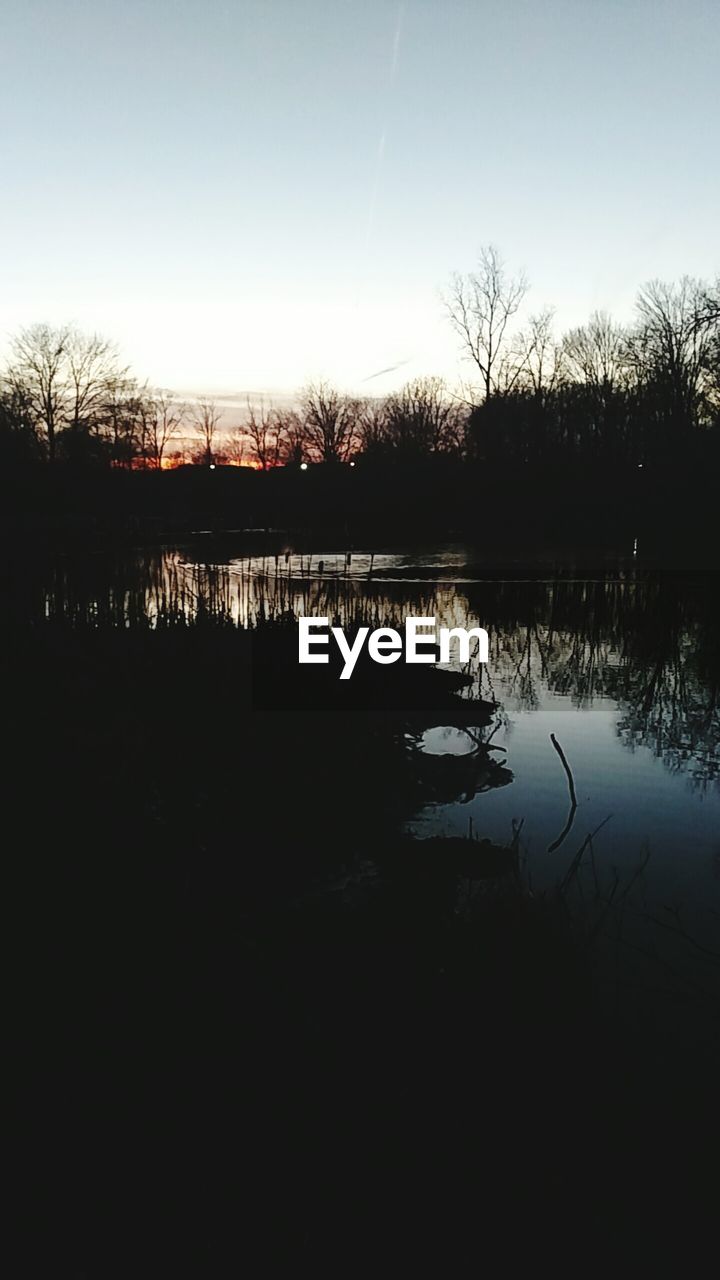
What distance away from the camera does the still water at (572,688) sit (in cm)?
616

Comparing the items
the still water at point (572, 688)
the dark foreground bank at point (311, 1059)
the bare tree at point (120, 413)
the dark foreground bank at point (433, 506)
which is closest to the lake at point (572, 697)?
the still water at point (572, 688)

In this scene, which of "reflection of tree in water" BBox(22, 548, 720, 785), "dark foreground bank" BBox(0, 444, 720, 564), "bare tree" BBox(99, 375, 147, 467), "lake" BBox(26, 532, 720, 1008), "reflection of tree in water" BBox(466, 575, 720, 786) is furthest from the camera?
"bare tree" BBox(99, 375, 147, 467)

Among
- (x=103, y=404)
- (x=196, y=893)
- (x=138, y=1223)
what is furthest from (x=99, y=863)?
(x=103, y=404)

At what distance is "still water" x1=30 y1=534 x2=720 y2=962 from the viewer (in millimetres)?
6164

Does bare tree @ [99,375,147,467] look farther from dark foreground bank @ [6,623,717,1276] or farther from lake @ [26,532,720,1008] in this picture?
dark foreground bank @ [6,623,717,1276]

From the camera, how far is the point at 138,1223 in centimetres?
287

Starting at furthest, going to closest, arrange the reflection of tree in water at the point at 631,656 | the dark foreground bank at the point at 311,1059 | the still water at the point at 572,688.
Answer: the reflection of tree in water at the point at 631,656 → the still water at the point at 572,688 → the dark foreground bank at the point at 311,1059

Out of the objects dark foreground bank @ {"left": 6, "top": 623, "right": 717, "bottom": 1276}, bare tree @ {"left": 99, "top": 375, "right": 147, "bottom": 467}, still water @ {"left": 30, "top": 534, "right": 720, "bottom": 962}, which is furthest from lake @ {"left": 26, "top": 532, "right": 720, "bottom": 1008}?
bare tree @ {"left": 99, "top": 375, "right": 147, "bottom": 467}

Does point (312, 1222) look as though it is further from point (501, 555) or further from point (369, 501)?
point (369, 501)

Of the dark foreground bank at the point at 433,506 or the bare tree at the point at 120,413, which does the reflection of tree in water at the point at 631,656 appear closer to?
the dark foreground bank at the point at 433,506

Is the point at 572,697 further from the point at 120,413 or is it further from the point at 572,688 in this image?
the point at 120,413

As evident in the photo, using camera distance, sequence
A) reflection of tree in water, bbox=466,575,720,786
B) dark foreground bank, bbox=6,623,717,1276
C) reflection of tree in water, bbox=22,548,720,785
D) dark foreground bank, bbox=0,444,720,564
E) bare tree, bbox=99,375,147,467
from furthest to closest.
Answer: bare tree, bbox=99,375,147,467 → dark foreground bank, bbox=0,444,720,564 → reflection of tree in water, bbox=22,548,720,785 → reflection of tree in water, bbox=466,575,720,786 → dark foreground bank, bbox=6,623,717,1276

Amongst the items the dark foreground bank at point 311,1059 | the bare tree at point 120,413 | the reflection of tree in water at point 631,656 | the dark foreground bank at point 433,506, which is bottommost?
the dark foreground bank at point 311,1059

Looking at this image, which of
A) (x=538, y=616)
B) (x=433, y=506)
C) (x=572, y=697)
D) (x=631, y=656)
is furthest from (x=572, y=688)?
(x=433, y=506)
